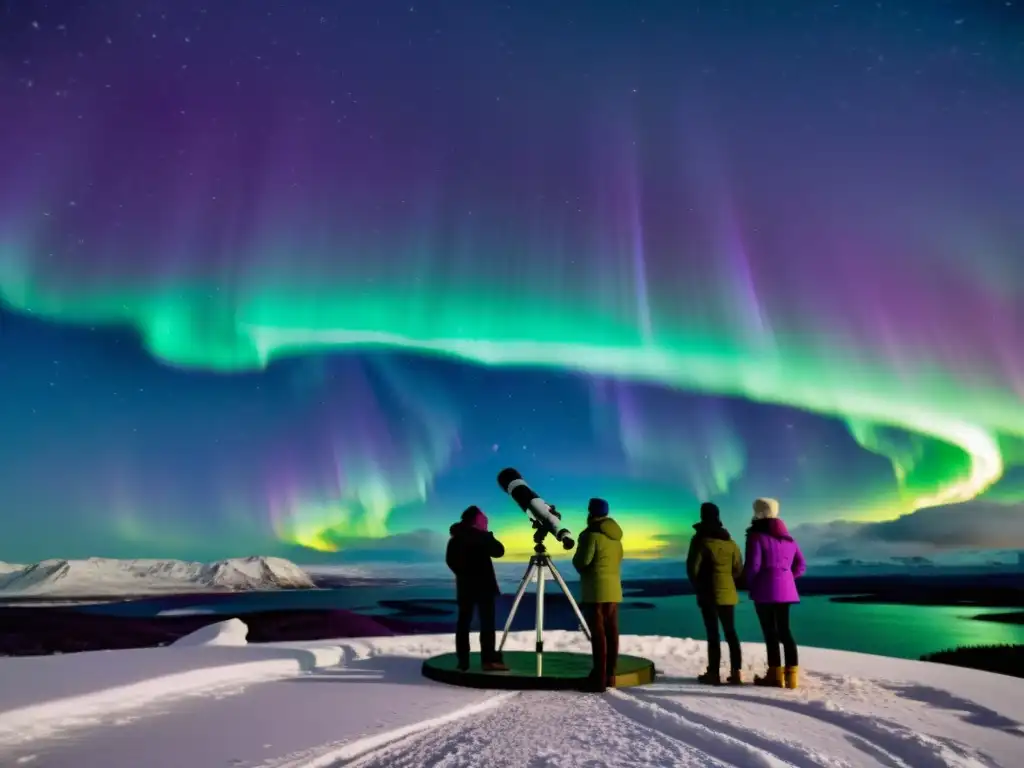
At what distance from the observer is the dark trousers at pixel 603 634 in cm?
1026

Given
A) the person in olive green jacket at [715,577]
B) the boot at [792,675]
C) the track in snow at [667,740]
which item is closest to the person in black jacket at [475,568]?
the track in snow at [667,740]

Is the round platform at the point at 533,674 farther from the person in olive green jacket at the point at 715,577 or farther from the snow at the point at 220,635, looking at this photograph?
the snow at the point at 220,635

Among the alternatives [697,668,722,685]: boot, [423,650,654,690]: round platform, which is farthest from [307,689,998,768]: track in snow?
[697,668,722,685]: boot

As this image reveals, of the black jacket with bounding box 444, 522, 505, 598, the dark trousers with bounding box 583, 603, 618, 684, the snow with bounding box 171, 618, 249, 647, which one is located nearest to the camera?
the dark trousers with bounding box 583, 603, 618, 684

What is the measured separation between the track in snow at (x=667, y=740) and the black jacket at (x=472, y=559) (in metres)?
1.96

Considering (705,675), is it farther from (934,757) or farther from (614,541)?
(934,757)

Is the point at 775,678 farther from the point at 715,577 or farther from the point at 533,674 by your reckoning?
the point at 533,674

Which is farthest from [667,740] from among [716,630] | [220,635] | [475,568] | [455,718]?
[220,635]

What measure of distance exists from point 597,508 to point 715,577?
1.65m

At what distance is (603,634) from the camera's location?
10.3m

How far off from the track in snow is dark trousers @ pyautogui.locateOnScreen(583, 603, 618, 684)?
902mm

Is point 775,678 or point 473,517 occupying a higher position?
point 473,517

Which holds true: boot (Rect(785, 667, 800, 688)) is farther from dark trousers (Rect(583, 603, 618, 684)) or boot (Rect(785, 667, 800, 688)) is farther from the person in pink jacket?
dark trousers (Rect(583, 603, 618, 684))

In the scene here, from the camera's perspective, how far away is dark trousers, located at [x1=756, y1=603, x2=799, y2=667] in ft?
34.3
